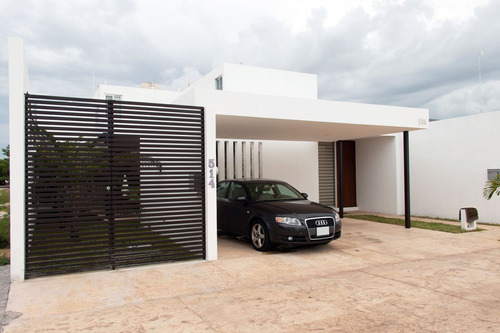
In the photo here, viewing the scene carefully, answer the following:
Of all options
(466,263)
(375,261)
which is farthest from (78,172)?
(466,263)

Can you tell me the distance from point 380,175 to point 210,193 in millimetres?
9134

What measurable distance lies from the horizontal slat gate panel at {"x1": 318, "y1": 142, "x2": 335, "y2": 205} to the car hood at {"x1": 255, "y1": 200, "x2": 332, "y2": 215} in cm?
703

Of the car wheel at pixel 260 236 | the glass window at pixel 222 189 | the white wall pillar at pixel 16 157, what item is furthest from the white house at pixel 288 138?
the glass window at pixel 222 189

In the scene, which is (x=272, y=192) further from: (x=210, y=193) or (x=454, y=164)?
(x=454, y=164)

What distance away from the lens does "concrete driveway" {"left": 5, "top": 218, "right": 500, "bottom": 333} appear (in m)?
4.02

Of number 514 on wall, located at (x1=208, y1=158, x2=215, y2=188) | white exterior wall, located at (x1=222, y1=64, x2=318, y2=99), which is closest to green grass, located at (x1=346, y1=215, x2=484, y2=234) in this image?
number 514 on wall, located at (x1=208, y1=158, x2=215, y2=188)

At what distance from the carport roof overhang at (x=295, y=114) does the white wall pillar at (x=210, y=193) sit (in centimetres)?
42

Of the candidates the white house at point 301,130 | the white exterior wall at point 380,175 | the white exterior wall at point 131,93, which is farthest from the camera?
the white exterior wall at point 131,93

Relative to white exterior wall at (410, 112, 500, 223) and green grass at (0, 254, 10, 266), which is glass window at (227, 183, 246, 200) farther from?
white exterior wall at (410, 112, 500, 223)

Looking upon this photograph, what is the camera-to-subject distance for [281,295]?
4.95 m

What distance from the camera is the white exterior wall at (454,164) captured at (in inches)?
448

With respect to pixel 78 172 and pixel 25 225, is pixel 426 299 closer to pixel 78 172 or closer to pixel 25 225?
pixel 78 172

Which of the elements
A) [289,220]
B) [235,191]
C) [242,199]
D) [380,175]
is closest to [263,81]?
[380,175]

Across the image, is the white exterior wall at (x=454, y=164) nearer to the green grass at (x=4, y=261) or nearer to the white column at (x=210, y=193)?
the white column at (x=210, y=193)
